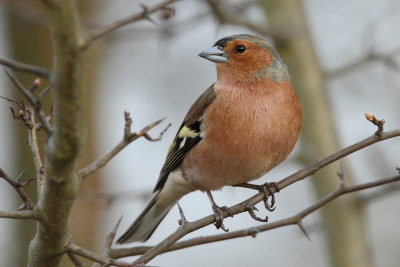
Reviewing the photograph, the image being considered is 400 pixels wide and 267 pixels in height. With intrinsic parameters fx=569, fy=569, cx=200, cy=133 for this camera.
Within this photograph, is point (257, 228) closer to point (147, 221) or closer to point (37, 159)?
point (37, 159)

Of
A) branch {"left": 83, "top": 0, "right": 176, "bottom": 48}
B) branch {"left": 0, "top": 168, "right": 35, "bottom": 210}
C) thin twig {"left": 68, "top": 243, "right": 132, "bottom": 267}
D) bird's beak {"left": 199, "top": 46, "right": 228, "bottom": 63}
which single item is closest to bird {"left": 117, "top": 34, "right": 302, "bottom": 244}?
bird's beak {"left": 199, "top": 46, "right": 228, "bottom": 63}

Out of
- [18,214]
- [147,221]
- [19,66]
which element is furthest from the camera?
[147,221]

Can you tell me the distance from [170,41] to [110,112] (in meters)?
4.07

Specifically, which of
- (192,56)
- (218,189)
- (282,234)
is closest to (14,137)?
(218,189)

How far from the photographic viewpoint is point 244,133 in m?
4.32

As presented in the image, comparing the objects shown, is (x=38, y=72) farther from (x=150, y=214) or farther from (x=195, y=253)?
(x=195, y=253)

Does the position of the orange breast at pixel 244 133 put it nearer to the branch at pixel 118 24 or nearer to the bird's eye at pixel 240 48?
the bird's eye at pixel 240 48

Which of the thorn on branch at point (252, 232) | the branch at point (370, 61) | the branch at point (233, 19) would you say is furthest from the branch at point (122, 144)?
the branch at point (370, 61)

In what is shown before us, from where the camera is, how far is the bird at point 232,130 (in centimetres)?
434

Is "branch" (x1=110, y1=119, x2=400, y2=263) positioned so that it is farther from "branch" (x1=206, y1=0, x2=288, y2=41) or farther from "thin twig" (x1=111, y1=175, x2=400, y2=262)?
"branch" (x1=206, y1=0, x2=288, y2=41)

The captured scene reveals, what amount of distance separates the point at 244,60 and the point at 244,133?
895 mm

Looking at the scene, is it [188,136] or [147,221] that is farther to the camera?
[147,221]

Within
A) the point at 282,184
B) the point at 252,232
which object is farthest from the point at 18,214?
the point at 282,184

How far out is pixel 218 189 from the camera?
4809 mm
